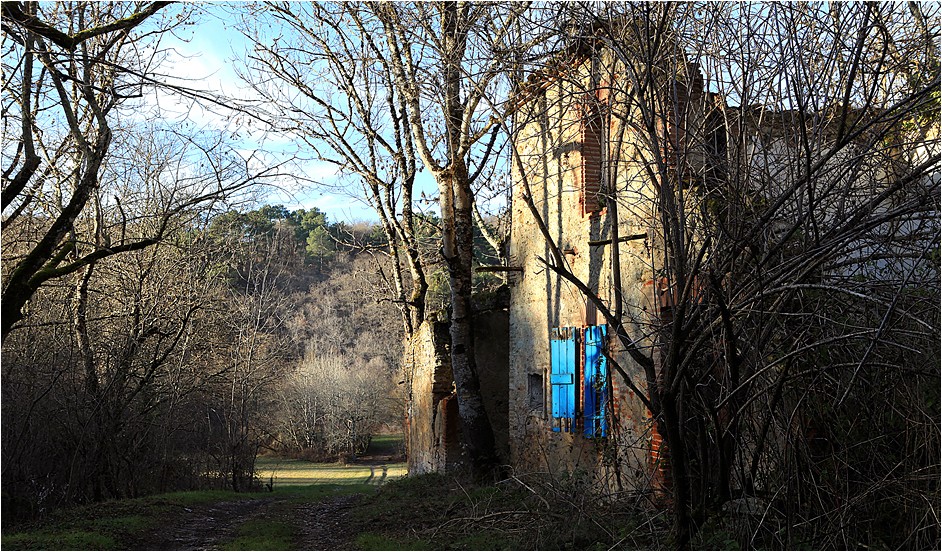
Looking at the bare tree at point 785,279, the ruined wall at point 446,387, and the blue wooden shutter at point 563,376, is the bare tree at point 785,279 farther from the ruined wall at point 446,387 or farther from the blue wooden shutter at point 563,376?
the ruined wall at point 446,387

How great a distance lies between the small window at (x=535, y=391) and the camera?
38.1 ft

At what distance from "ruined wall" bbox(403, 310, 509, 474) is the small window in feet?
5.12

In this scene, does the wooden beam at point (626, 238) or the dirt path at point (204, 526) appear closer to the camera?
the wooden beam at point (626, 238)

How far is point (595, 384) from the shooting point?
984cm

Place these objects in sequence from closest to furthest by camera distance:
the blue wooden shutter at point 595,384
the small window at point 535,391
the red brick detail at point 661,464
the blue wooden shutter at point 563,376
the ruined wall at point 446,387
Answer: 1. the red brick detail at point 661,464
2. the blue wooden shutter at point 595,384
3. the blue wooden shutter at point 563,376
4. the small window at point 535,391
5. the ruined wall at point 446,387

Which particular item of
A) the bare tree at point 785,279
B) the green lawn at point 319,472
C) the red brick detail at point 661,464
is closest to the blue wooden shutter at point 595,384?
the red brick detail at point 661,464

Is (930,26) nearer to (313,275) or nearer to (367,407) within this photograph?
(367,407)

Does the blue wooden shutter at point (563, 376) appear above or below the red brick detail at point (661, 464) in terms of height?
above

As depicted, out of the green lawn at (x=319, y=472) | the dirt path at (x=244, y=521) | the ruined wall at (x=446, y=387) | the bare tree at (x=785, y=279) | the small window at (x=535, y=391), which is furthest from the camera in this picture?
the green lawn at (x=319, y=472)

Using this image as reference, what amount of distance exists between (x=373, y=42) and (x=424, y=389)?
6.38 meters

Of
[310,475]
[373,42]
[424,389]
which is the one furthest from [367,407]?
[373,42]

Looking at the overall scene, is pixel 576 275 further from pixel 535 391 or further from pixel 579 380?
pixel 535 391

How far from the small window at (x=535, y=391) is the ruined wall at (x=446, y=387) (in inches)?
61.4

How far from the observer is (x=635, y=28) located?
5.89m
